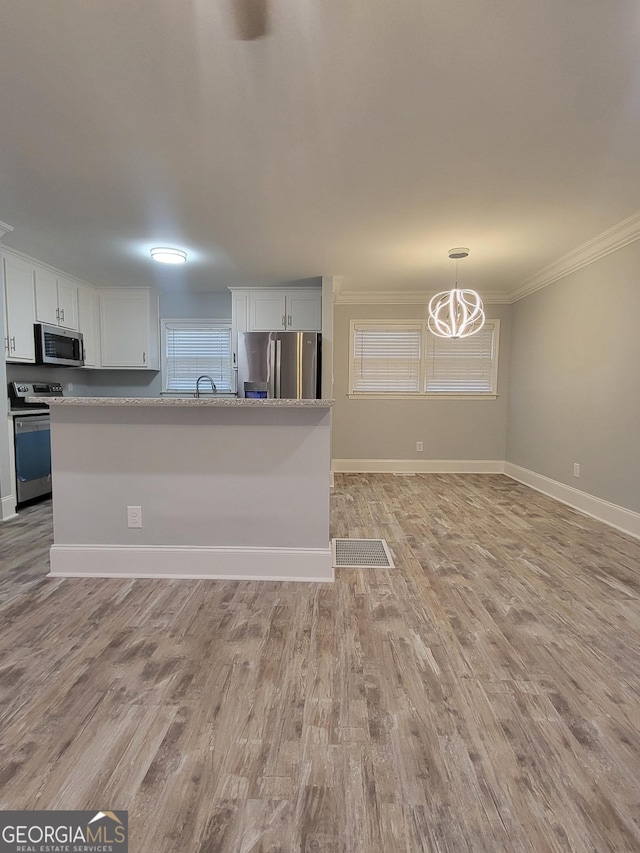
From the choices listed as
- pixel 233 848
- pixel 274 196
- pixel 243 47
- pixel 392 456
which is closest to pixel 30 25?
pixel 243 47

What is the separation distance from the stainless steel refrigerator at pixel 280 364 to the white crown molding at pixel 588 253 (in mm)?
2607

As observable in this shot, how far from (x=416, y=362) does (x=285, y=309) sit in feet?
6.41

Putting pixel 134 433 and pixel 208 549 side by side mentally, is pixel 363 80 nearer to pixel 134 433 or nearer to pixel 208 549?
pixel 134 433

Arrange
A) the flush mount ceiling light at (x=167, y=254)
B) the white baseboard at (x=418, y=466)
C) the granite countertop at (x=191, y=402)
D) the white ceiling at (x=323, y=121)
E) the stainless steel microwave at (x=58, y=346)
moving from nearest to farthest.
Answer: the white ceiling at (x=323, y=121), the granite countertop at (x=191, y=402), the flush mount ceiling light at (x=167, y=254), the stainless steel microwave at (x=58, y=346), the white baseboard at (x=418, y=466)

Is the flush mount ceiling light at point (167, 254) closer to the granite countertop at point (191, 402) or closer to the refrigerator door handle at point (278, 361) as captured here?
→ the refrigerator door handle at point (278, 361)

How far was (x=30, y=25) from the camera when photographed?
4.77 ft

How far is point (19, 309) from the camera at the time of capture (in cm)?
394

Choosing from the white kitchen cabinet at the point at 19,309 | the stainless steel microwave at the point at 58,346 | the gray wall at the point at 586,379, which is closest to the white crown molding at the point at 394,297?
the gray wall at the point at 586,379

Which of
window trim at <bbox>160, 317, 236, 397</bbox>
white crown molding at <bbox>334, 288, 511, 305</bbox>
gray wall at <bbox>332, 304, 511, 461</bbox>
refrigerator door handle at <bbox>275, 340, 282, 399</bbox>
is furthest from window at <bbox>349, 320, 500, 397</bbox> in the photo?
window trim at <bbox>160, 317, 236, 397</bbox>

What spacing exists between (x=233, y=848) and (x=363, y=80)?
2599 millimetres

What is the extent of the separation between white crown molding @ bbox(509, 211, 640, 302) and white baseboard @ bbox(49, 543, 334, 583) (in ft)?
11.1

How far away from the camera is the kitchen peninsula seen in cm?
242

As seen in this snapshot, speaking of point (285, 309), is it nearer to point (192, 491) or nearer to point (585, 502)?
point (192, 491)

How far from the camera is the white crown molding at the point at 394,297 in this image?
5484mm
